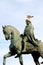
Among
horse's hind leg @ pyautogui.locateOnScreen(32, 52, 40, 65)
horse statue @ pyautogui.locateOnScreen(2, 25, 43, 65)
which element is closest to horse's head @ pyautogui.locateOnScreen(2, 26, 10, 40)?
horse statue @ pyautogui.locateOnScreen(2, 25, 43, 65)

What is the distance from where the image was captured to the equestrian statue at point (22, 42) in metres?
40.6

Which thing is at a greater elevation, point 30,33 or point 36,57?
point 30,33

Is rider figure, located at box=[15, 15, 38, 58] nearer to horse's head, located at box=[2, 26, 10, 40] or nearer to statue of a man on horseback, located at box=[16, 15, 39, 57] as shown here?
statue of a man on horseback, located at box=[16, 15, 39, 57]

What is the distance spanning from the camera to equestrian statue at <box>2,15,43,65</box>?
40594 mm

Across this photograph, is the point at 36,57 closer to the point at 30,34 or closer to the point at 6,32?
the point at 30,34

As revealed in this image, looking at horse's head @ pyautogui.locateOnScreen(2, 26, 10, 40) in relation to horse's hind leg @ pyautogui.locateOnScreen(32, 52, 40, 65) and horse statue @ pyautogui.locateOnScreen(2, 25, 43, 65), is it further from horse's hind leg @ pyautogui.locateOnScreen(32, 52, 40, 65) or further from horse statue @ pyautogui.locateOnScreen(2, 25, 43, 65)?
horse's hind leg @ pyautogui.locateOnScreen(32, 52, 40, 65)

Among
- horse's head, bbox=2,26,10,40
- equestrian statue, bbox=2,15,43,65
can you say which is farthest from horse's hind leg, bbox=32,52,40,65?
horse's head, bbox=2,26,10,40

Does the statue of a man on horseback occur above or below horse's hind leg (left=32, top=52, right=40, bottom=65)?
above

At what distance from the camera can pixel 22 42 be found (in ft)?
134

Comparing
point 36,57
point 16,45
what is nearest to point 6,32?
point 16,45

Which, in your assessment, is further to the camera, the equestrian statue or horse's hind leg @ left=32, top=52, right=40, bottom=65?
horse's hind leg @ left=32, top=52, right=40, bottom=65

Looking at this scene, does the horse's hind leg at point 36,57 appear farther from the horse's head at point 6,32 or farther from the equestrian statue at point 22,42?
the horse's head at point 6,32

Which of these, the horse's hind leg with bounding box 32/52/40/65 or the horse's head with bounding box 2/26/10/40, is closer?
the horse's head with bounding box 2/26/10/40

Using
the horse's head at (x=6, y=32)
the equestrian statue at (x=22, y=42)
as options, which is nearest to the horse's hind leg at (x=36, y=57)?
the equestrian statue at (x=22, y=42)
